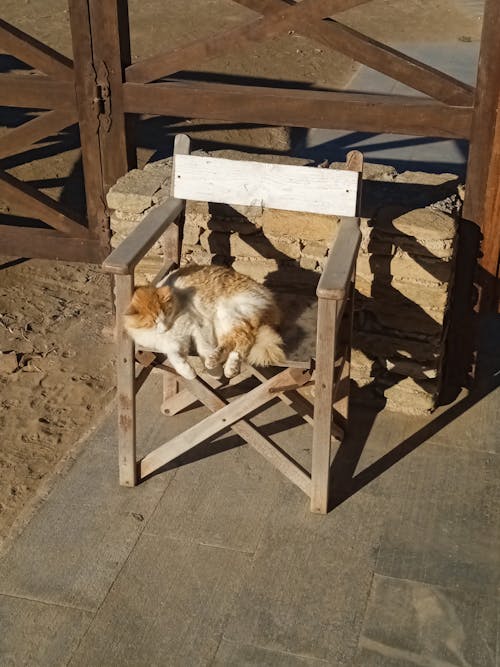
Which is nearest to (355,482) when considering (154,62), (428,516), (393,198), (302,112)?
(428,516)

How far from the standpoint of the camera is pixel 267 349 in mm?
4051

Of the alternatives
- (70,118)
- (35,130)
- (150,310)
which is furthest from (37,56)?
(150,310)

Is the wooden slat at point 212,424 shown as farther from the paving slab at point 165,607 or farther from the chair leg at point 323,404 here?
the paving slab at point 165,607

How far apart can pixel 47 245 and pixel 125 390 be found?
1913 mm

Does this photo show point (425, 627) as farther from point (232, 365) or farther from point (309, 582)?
point (232, 365)

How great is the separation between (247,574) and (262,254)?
70.1 inches

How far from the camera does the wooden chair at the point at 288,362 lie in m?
3.92

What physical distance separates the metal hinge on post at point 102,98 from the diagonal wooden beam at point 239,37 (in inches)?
5.0

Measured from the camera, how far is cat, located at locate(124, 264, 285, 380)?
395 centimetres

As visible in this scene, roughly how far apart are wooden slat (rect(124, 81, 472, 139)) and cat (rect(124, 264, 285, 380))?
3.62ft

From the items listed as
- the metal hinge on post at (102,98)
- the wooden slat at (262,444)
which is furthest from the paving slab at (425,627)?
the metal hinge on post at (102,98)

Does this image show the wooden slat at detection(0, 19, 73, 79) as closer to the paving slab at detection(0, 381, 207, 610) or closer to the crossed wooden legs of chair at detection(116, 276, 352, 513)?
the crossed wooden legs of chair at detection(116, 276, 352, 513)

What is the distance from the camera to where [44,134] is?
18.0 ft

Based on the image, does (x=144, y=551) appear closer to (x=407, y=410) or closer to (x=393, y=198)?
(x=407, y=410)
